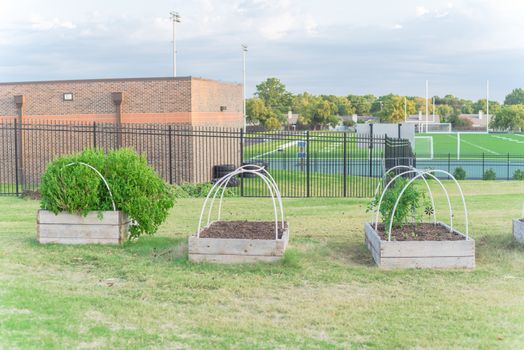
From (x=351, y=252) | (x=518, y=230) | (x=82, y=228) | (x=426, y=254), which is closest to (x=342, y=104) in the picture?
(x=518, y=230)

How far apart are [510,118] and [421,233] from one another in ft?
419

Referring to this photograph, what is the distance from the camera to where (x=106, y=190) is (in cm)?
1078

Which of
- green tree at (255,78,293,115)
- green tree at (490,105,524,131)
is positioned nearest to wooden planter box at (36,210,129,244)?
green tree at (255,78,293,115)

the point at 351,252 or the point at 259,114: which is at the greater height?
the point at 259,114

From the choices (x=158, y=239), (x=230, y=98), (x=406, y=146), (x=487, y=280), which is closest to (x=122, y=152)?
(x=158, y=239)

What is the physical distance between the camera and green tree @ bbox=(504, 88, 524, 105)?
17388 cm

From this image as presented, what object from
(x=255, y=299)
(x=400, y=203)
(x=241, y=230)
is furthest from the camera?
(x=241, y=230)

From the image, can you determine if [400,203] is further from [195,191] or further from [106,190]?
[195,191]

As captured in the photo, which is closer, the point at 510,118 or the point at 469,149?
the point at 469,149

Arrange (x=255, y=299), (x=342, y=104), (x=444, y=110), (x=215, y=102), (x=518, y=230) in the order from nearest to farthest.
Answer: (x=255, y=299)
(x=518, y=230)
(x=215, y=102)
(x=342, y=104)
(x=444, y=110)

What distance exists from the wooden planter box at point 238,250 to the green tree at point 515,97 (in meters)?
177

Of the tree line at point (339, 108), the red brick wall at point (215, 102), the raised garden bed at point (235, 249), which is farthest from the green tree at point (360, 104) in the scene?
the raised garden bed at point (235, 249)

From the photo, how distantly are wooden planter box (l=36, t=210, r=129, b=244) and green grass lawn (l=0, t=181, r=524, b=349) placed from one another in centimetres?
24

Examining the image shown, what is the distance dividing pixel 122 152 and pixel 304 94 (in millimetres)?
109446
